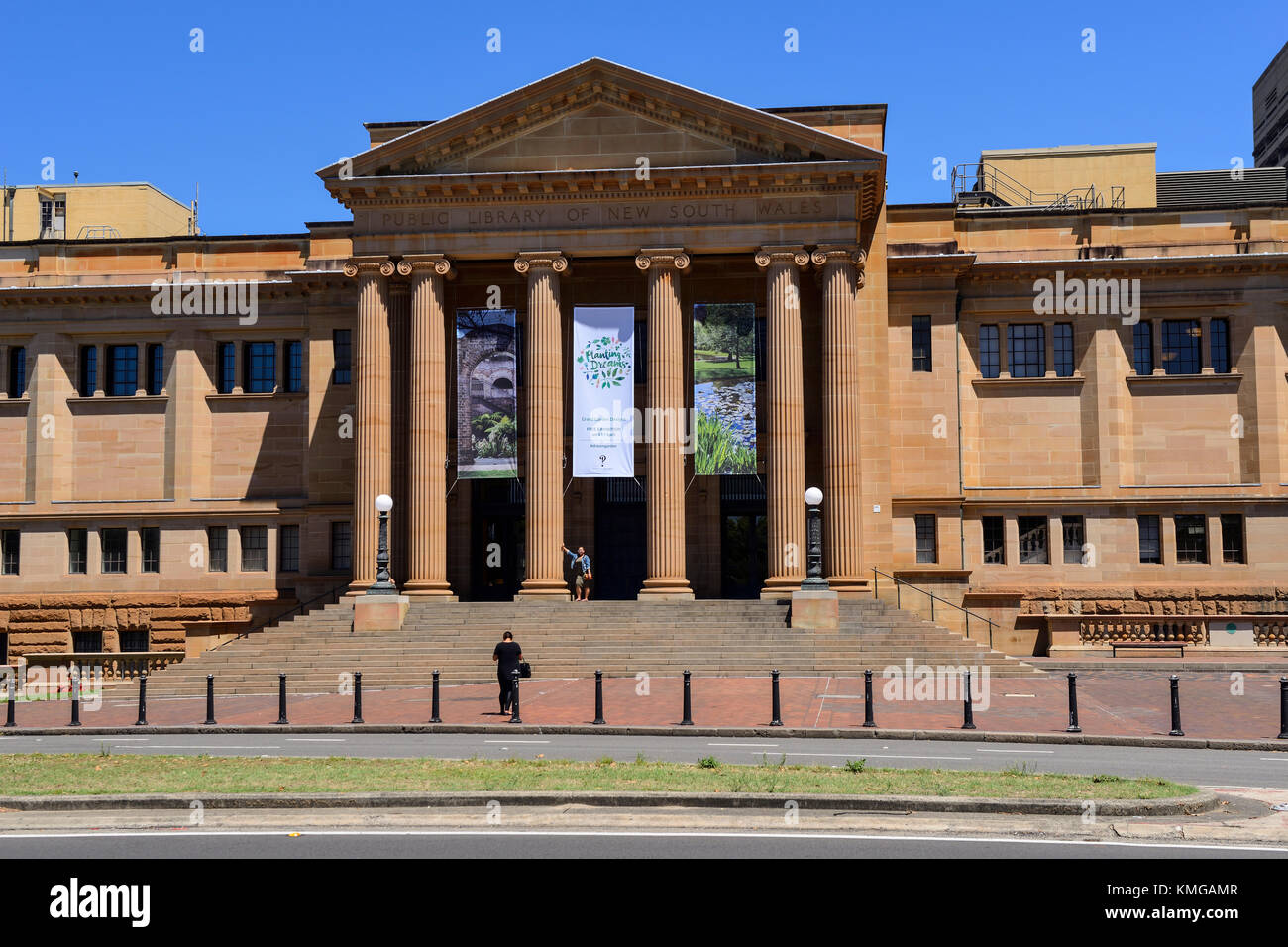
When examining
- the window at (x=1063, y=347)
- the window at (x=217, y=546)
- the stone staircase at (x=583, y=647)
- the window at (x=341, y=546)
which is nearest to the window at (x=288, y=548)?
the window at (x=341, y=546)

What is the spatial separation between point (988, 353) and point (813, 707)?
26.1 metres

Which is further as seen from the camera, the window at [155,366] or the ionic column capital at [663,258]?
the window at [155,366]

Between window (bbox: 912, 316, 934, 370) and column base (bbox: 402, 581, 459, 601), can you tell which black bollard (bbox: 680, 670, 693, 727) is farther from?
window (bbox: 912, 316, 934, 370)

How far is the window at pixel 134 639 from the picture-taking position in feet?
163

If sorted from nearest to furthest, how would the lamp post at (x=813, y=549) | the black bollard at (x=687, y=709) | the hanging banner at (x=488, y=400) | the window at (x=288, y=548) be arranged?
the black bollard at (x=687, y=709)
the lamp post at (x=813, y=549)
the hanging banner at (x=488, y=400)
the window at (x=288, y=548)

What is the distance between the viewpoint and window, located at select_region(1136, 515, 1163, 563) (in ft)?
156

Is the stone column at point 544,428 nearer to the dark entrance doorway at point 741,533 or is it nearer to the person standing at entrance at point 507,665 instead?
the dark entrance doorway at point 741,533

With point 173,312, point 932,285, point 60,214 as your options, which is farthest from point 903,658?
point 60,214

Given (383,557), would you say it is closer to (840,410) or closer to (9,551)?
(840,410)

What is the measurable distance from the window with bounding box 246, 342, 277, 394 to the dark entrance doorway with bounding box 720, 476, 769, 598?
18376mm

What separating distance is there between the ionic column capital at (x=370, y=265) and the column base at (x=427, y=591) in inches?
387

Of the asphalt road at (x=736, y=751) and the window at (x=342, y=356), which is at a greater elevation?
the window at (x=342, y=356)

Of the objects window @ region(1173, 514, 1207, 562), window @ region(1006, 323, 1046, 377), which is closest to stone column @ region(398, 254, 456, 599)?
window @ region(1006, 323, 1046, 377)
